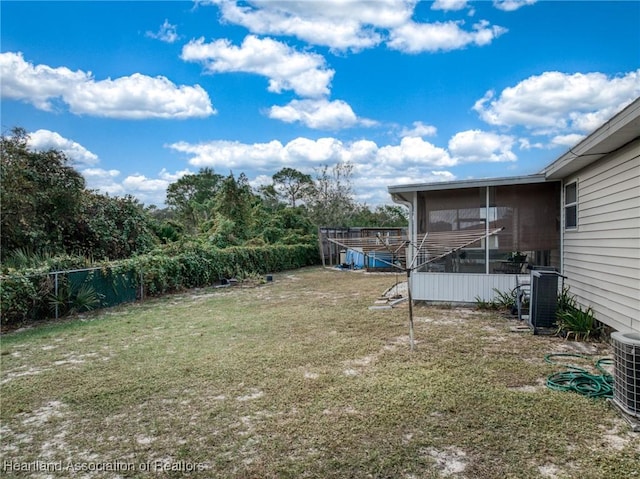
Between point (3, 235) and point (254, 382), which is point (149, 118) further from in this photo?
point (254, 382)

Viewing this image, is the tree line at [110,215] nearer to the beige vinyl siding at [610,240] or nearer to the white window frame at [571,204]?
the beige vinyl siding at [610,240]

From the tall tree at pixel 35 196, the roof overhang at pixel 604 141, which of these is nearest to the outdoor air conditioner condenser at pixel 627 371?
the roof overhang at pixel 604 141

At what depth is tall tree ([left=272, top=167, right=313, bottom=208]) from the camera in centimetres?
2655

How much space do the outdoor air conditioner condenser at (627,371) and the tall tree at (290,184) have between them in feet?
78.6

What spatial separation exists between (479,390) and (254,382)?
6.95ft

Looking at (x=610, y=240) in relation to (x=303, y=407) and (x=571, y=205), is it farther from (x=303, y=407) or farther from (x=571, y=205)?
(x=303, y=407)

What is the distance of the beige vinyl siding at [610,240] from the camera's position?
4.23 metres

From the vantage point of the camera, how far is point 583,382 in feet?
11.7

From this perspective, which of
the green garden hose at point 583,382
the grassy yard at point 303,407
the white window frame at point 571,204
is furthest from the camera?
the white window frame at point 571,204

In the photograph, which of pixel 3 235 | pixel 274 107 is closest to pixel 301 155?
pixel 274 107

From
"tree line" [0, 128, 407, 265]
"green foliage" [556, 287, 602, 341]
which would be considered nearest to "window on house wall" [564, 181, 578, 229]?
"green foliage" [556, 287, 602, 341]

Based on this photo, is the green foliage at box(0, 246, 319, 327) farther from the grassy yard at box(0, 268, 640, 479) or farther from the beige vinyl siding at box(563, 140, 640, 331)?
the beige vinyl siding at box(563, 140, 640, 331)

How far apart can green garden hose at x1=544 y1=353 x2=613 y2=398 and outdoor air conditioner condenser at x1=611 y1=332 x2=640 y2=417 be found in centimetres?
34

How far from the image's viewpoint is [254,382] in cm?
382
